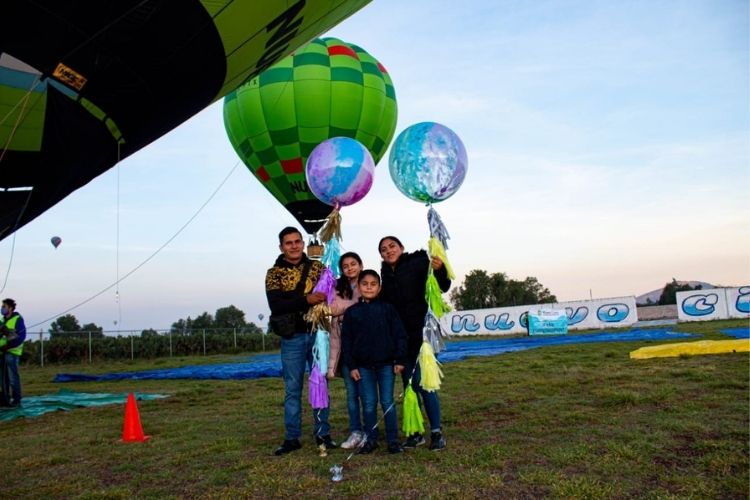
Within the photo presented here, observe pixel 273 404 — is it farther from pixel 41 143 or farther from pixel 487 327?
pixel 487 327

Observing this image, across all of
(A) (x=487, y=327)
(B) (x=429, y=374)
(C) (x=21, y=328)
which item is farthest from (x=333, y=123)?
(A) (x=487, y=327)

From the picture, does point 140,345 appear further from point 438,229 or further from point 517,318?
point 438,229

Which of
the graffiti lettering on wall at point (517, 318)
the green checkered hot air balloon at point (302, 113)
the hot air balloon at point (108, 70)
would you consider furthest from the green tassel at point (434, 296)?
the graffiti lettering on wall at point (517, 318)

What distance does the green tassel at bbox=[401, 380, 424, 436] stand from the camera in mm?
4324

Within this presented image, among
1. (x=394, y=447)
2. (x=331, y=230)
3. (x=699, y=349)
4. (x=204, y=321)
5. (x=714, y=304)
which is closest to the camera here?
(x=394, y=447)

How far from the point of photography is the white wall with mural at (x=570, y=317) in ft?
82.6

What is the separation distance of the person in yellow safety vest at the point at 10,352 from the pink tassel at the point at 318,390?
604 cm

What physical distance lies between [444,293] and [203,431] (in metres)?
2.82

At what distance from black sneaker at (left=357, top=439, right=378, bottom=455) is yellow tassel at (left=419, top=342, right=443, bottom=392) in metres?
0.58

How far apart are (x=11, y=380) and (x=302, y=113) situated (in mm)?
6620

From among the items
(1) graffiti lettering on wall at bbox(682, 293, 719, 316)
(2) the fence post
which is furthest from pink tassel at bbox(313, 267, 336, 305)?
(1) graffiti lettering on wall at bbox(682, 293, 719, 316)

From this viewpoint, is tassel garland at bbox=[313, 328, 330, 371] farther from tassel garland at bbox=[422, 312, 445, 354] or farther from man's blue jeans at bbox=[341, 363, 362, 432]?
tassel garland at bbox=[422, 312, 445, 354]

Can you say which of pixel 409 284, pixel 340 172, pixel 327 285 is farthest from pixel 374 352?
pixel 340 172

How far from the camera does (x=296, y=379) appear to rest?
4.65 metres
